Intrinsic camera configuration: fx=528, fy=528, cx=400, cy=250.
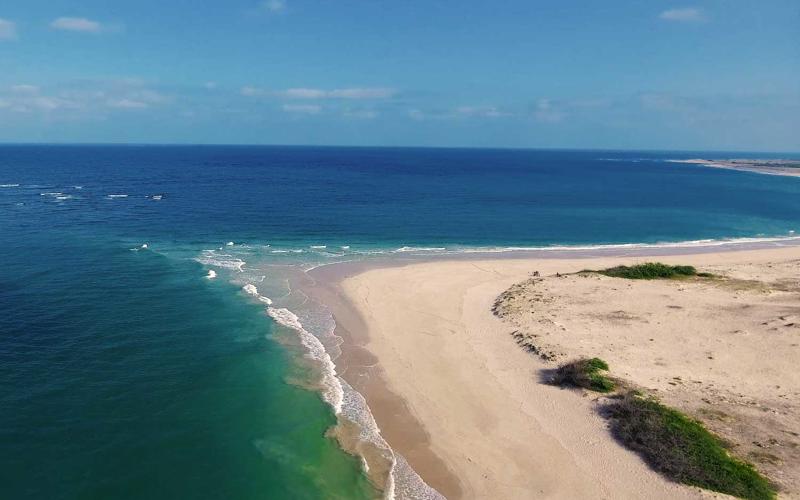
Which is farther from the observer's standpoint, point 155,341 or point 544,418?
point 155,341

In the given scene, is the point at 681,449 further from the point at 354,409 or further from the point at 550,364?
the point at 354,409

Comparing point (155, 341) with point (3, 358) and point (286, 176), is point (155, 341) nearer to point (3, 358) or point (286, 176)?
point (3, 358)

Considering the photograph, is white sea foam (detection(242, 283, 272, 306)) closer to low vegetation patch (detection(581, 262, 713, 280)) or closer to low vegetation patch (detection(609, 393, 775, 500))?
low vegetation patch (detection(609, 393, 775, 500))

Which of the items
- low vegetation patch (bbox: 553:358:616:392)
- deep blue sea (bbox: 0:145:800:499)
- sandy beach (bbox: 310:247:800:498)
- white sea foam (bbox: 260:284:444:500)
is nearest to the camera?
white sea foam (bbox: 260:284:444:500)

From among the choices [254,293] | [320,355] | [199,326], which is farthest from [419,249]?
[199,326]

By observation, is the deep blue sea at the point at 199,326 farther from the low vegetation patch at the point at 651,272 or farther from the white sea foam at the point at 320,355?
the low vegetation patch at the point at 651,272

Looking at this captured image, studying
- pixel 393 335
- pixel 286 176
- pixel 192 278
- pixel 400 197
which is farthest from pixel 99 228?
pixel 286 176

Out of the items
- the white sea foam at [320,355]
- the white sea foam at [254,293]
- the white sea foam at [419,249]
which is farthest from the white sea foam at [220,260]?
the white sea foam at [419,249]

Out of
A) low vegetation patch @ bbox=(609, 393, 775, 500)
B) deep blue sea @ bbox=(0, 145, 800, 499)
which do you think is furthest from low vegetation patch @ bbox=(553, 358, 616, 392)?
Answer: deep blue sea @ bbox=(0, 145, 800, 499)
